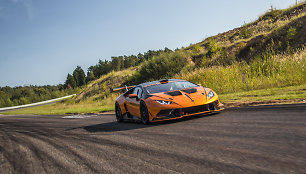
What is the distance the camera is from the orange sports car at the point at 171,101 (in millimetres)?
8258

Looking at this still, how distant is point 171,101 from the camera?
828cm

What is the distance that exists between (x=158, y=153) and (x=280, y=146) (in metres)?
1.87

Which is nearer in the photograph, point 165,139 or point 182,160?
point 182,160

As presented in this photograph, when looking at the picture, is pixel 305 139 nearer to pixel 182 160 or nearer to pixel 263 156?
pixel 263 156

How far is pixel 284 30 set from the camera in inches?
1059

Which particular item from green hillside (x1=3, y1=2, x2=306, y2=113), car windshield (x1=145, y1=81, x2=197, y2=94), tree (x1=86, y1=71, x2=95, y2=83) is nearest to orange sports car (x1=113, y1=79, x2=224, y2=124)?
car windshield (x1=145, y1=81, x2=197, y2=94)

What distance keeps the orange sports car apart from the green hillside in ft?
11.0

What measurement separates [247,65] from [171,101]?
40.0 ft

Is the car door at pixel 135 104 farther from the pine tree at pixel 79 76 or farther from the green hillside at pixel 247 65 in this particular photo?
the pine tree at pixel 79 76

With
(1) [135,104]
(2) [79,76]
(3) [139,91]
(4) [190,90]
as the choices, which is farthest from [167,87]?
(2) [79,76]

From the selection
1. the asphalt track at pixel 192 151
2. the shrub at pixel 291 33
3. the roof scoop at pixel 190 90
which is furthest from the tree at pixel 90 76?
the asphalt track at pixel 192 151

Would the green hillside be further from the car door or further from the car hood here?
the car door

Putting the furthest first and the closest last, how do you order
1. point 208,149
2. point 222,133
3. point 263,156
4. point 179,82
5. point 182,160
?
point 179,82 → point 222,133 → point 208,149 → point 182,160 → point 263,156

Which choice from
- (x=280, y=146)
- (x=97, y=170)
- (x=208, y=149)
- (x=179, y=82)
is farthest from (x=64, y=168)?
(x=179, y=82)
